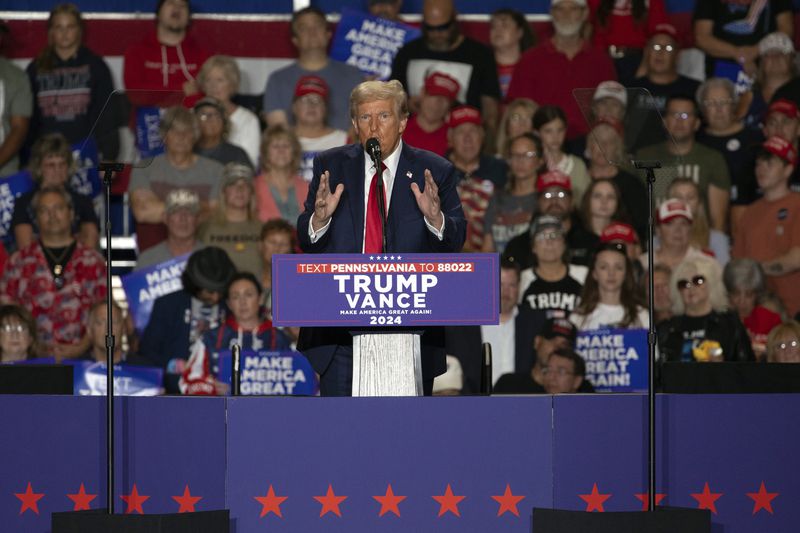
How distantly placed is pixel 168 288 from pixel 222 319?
0.43 m

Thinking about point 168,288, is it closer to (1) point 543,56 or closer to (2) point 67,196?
(2) point 67,196

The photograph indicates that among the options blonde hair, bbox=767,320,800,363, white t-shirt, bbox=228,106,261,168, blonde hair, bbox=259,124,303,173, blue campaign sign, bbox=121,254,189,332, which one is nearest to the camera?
blonde hair, bbox=767,320,800,363

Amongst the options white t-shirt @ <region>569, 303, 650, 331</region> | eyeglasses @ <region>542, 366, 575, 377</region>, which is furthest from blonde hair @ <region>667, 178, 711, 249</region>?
eyeglasses @ <region>542, 366, 575, 377</region>

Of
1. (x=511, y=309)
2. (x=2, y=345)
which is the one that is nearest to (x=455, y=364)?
(x=511, y=309)

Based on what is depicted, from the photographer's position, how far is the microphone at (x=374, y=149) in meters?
4.48

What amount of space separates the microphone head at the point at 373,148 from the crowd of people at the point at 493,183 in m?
2.76

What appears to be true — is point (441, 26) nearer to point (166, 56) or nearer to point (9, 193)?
point (166, 56)

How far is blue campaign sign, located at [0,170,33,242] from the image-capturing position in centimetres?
909

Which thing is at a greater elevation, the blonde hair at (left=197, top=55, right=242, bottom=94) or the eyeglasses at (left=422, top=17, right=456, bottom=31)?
the eyeglasses at (left=422, top=17, right=456, bottom=31)

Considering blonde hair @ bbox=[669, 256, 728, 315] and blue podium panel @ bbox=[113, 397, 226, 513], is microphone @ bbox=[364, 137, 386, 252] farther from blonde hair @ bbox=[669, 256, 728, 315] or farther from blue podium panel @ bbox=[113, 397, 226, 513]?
blonde hair @ bbox=[669, 256, 728, 315]

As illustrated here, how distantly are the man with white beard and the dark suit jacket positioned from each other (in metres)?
4.73

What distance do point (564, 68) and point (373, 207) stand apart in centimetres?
497

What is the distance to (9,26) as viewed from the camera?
995 cm

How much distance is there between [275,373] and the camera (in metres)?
7.09
